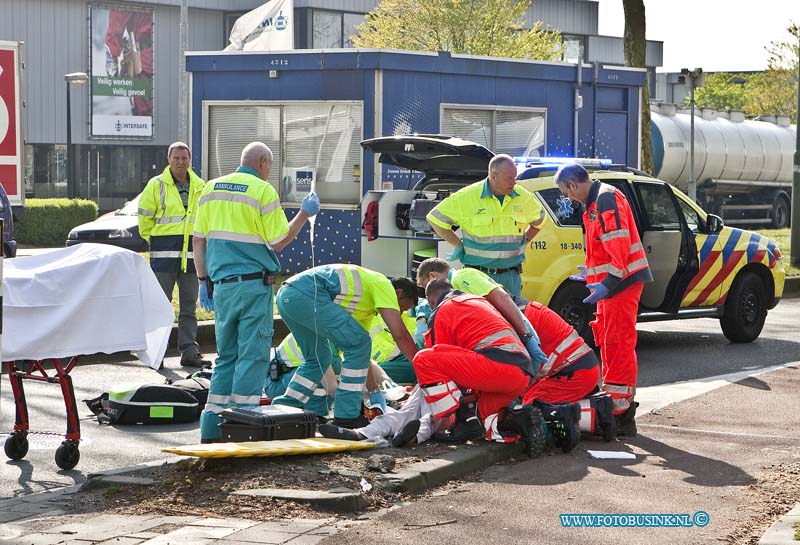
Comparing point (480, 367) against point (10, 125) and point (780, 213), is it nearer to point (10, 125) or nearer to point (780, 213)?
point (10, 125)

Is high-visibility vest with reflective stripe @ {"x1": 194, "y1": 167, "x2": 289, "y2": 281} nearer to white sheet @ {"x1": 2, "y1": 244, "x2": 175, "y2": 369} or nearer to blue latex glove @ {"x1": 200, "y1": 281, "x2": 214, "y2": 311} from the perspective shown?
white sheet @ {"x1": 2, "y1": 244, "x2": 175, "y2": 369}

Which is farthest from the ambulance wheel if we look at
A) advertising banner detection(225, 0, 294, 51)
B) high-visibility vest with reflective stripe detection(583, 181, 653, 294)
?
high-visibility vest with reflective stripe detection(583, 181, 653, 294)

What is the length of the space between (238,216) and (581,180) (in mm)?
2523

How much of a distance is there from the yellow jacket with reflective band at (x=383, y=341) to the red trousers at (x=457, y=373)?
221 centimetres

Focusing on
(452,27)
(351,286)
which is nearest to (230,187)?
(351,286)

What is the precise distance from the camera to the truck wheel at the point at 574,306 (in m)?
12.7

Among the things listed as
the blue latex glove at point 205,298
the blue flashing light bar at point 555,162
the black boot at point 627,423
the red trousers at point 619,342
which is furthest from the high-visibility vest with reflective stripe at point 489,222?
the blue latex glove at point 205,298

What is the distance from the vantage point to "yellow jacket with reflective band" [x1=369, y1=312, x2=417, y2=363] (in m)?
10.8

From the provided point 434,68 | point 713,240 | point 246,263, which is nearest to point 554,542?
point 246,263

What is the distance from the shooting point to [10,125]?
15.6m

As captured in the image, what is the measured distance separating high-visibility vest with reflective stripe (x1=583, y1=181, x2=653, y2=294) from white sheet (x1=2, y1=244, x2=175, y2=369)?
9.96 feet

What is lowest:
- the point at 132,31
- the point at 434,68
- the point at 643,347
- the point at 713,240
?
the point at 643,347

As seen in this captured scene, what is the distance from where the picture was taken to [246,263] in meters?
8.77

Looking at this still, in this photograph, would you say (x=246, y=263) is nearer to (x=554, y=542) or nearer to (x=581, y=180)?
(x=581, y=180)
